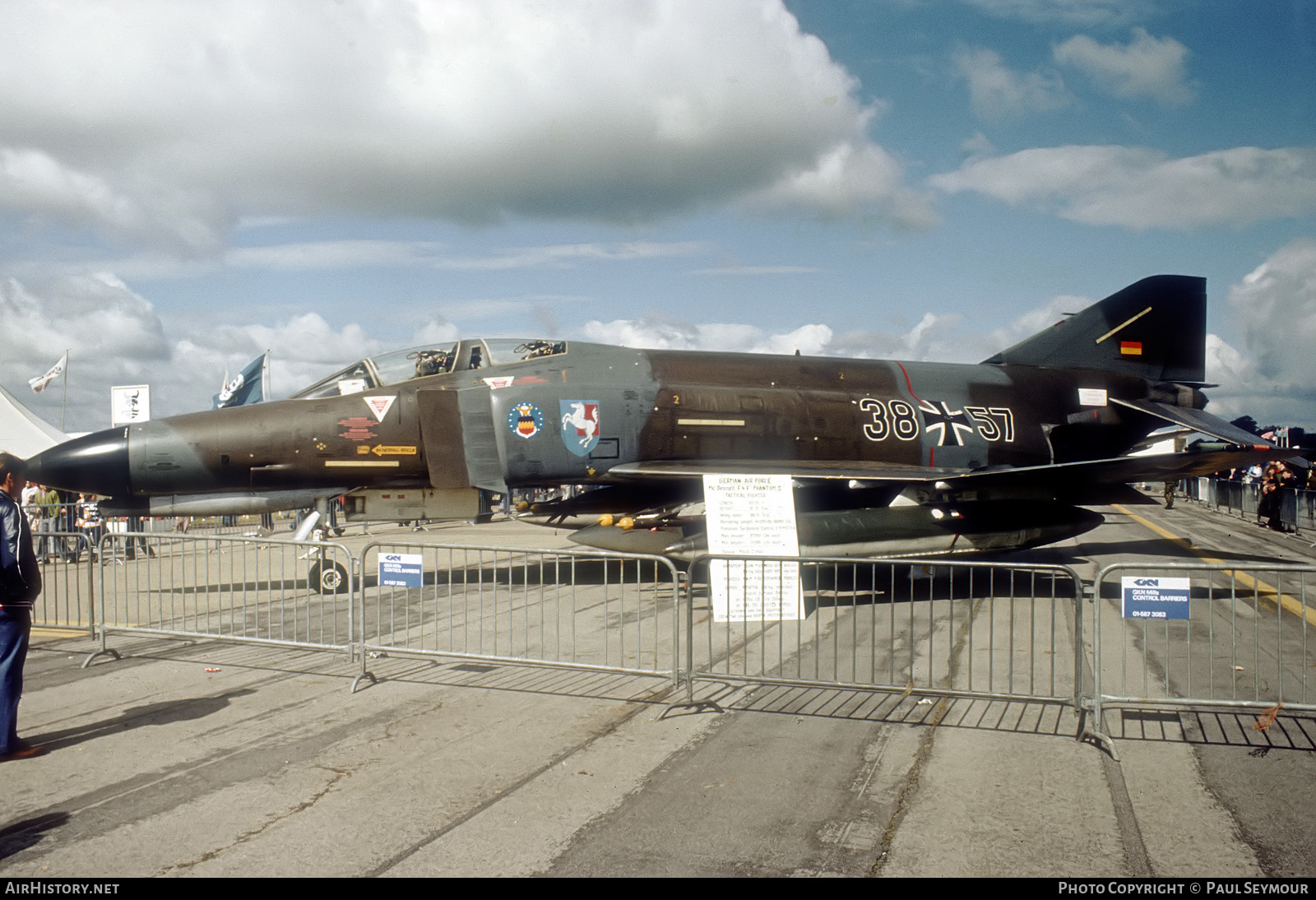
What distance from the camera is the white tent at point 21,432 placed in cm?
3003

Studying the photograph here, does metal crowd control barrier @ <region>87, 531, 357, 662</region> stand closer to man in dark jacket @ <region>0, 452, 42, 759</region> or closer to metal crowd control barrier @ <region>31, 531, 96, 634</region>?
metal crowd control barrier @ <region>31, 531, 96, 634</region>

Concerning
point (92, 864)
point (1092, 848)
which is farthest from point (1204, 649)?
point (92, 864)

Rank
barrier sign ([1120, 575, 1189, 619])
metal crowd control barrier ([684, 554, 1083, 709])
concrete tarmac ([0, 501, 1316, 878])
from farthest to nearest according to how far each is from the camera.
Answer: metal crowd control barrier ([684, 554, 1083, 709]) → barrier sign ([1120, 575, 1189, 619]) → concrete tarmac ([0, 501, 1316, 878])

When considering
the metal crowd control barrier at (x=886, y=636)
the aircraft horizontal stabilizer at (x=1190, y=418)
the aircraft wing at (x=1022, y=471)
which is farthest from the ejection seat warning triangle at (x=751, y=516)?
the aircraft horizontal stabilizer at (x=1190, y=418)

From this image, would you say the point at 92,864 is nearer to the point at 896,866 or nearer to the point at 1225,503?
the point at 896,866

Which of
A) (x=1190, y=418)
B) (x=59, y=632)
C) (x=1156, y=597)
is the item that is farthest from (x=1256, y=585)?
(x=1190, y=418)

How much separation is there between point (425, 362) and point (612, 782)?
7.92 m

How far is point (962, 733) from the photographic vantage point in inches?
215

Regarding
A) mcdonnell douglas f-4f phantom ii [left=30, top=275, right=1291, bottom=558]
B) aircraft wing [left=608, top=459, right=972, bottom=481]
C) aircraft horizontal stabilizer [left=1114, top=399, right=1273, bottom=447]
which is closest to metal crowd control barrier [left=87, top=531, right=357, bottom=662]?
mcdonnell douglas f-4f phantom ii [left=30, top=275, right=1291, bottom=558]

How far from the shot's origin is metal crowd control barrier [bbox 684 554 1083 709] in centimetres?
596

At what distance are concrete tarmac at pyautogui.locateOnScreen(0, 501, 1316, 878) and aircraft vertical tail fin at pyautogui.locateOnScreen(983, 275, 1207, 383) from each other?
9.69 metres

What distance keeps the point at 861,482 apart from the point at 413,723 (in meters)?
8.27

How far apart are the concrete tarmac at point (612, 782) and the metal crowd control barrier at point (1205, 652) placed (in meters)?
0.29

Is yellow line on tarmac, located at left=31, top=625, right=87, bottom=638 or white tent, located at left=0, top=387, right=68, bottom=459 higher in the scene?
white tent, located at left=0, top=387, right=68, bottom=459
